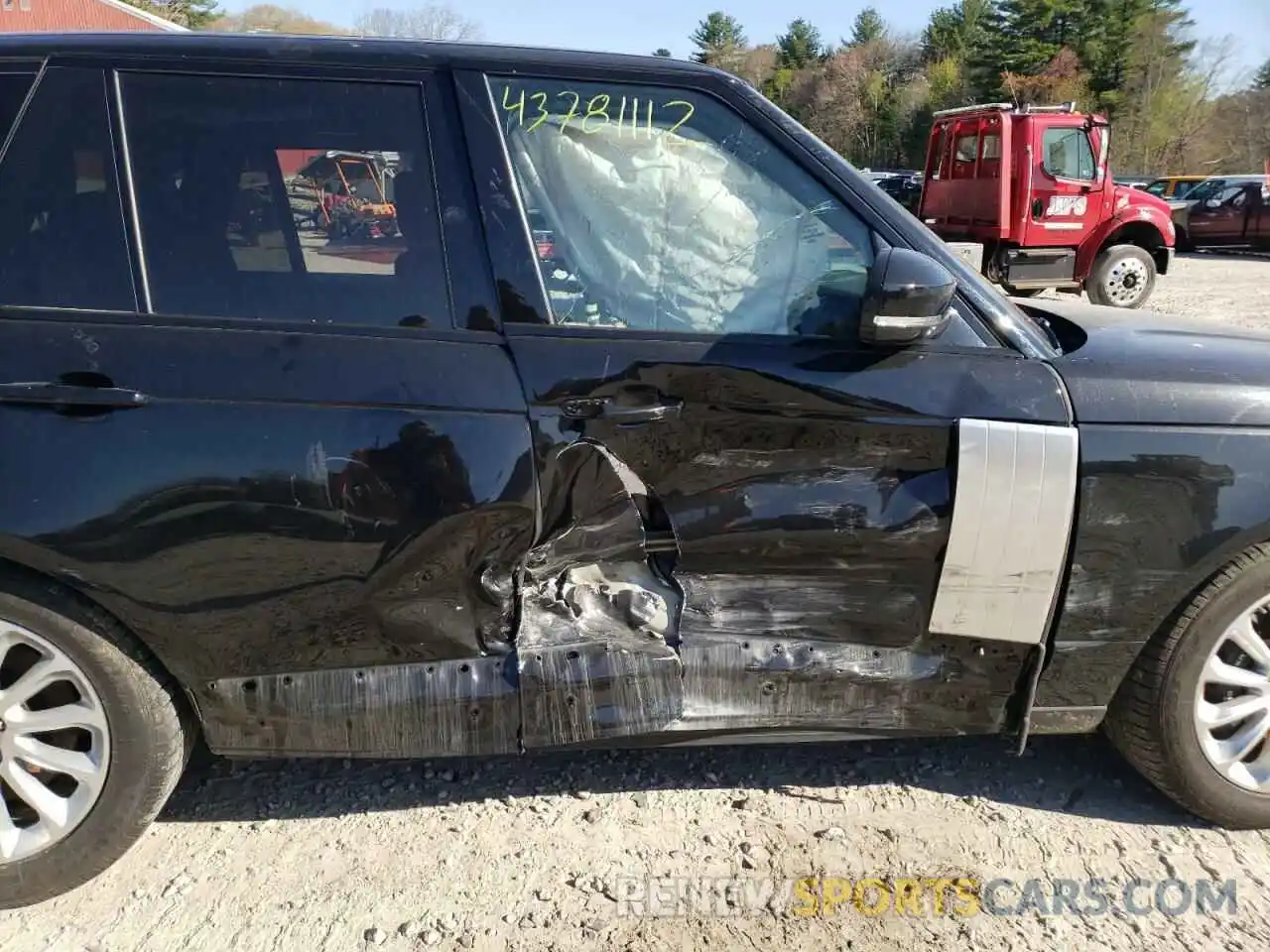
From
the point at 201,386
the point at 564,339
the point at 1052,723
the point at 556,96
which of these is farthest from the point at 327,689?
the point at 1052,723

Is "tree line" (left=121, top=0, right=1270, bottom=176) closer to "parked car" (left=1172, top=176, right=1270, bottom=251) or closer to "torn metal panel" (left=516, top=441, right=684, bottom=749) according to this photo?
"parked car" (left=1172, top=176, right=1270, bottom=251)

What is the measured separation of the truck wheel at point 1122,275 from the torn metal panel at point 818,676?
11.9 m

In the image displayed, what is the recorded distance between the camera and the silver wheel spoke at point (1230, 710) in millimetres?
2523

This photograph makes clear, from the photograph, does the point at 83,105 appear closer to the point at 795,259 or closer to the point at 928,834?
the point at 795,259

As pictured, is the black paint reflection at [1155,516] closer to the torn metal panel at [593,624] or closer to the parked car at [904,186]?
the torn metal panel at [593,624]

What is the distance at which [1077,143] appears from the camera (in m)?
12.6

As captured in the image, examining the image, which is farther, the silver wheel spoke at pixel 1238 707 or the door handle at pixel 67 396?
the silver wheel spoke at pixel 1238 707

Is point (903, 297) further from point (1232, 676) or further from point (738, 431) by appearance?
point (1232, 676)

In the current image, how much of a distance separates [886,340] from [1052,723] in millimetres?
1119

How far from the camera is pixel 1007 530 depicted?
2.31 metres

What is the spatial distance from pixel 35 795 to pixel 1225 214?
23.0 metres

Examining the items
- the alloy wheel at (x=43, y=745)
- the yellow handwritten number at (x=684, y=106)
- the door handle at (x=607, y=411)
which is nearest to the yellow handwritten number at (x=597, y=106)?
the yellow handwritten number at (x=684, y=106)

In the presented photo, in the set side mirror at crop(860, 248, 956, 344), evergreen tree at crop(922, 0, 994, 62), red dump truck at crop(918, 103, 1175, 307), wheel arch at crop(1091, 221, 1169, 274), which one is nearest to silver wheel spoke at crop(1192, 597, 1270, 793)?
side mirror at crop(860, 248, 956, 344)

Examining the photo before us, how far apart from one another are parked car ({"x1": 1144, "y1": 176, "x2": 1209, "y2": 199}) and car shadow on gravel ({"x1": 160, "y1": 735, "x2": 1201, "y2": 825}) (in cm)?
2228
